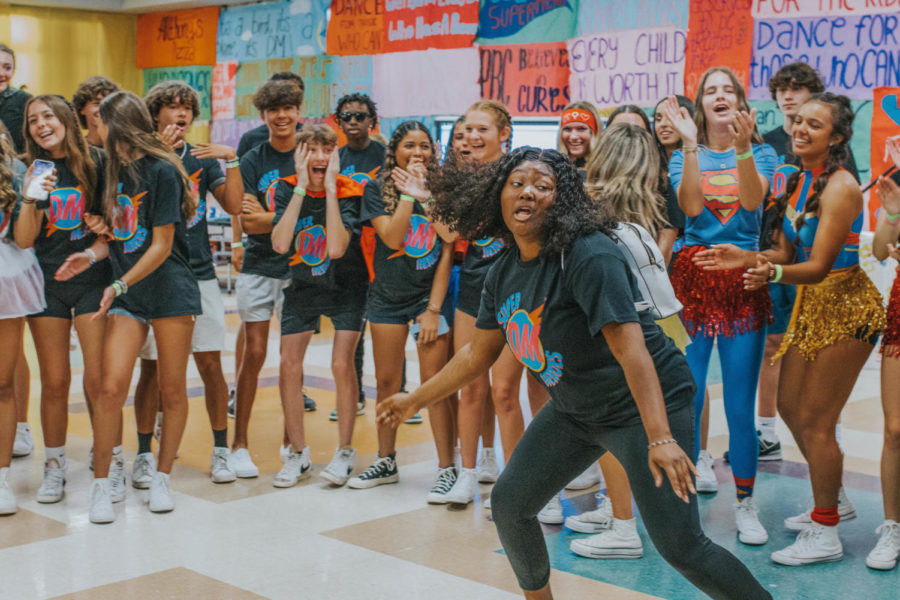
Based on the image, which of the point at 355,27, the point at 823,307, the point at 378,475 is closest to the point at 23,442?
the point at 378,475

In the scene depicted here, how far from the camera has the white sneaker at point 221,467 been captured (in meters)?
4.62

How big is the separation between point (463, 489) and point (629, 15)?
5.54 meters

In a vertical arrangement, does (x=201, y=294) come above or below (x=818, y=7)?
below

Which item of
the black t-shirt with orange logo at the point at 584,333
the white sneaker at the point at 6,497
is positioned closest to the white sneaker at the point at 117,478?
the white sneaker at the point at 6,497

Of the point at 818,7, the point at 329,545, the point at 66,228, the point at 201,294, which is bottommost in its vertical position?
the point at 329,545

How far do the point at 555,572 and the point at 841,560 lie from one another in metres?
1.06

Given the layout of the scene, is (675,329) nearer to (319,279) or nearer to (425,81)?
(319,279)

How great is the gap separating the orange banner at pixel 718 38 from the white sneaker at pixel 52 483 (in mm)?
5669

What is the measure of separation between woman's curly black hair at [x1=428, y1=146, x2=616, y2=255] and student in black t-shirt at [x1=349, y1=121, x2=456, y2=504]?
1.43m

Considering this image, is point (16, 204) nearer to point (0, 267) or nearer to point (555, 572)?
point (0, 267)

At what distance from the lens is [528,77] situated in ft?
30.6

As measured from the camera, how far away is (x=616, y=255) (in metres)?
2.54

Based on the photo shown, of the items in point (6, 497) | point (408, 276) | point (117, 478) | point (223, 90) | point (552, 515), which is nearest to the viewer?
point (552, 515)

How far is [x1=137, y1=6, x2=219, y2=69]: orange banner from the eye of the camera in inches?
502
